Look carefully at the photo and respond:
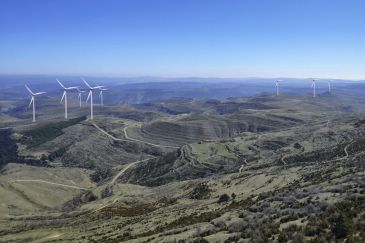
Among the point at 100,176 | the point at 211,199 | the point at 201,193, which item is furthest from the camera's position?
the point at 100,176

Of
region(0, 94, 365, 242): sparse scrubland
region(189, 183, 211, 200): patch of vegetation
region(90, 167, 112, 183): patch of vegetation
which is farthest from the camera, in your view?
region(90, 167, 112, 183): patch of vegetation

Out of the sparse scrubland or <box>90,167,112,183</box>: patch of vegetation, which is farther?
<box>90,167,112,183</box>: patch of vegetation

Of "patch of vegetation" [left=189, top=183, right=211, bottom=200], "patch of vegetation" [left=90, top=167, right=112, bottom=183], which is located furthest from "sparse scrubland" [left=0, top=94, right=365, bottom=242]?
"patch of vegetation" [left=90, top=167, right=112, bottom=183]

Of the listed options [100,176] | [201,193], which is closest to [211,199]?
[201,193]

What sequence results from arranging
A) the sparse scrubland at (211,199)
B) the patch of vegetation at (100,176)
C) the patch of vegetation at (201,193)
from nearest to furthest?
the sparse scrubland at (211,199)
the patch of vegetation at (201,193)
the patch of vegetation at (100,176)

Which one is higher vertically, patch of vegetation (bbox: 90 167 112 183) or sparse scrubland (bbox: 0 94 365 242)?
sparse scrubland (bbox: 0 94 365 242)

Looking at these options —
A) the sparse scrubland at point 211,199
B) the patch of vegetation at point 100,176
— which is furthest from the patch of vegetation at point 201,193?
the patch of vegetation at point 100,176

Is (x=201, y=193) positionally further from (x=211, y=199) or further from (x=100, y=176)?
(x=100, y=176)

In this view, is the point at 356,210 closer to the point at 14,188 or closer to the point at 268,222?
the point at 268,222

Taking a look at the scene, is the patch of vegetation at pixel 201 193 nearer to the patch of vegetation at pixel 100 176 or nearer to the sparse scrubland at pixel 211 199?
the sparse scrubland at pixel 211 199

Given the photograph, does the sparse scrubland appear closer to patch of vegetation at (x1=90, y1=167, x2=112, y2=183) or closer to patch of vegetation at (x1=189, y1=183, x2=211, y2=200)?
patch of vegetation at (x1=189, y1=183, x2=211, y2=200)

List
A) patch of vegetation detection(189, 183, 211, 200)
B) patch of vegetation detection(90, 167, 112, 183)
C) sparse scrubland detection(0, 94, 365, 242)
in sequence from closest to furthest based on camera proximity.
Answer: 1. sparse scrubland detection(0, 94, 365, 242)
2. patch of vegetation detection(189, 183, 211, 200)
3. patch of vegetation detection(90, 167, 112, 183)

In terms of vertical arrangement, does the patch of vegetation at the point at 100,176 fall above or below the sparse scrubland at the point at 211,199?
below
